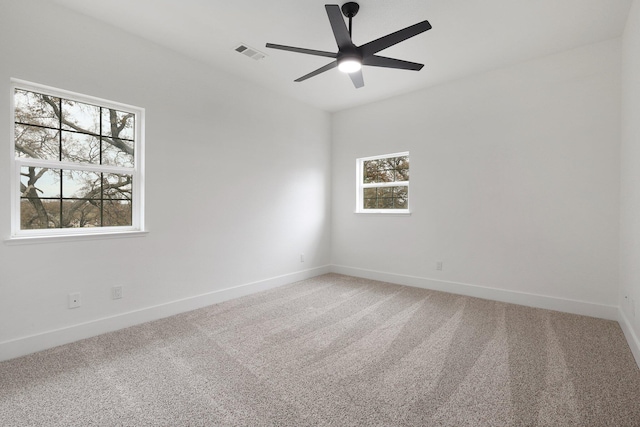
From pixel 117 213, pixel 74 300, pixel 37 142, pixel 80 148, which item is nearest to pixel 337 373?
pixel 74 300

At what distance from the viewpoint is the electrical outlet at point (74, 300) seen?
2.51 metres

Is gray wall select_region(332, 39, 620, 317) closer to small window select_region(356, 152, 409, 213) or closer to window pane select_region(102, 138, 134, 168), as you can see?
small window select_region(356, 152, 409, 213)

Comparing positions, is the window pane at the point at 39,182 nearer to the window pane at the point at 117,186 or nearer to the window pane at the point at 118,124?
the window pane at the point at 117,186

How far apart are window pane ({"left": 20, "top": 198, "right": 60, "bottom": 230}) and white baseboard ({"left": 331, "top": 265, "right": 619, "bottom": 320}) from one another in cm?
378

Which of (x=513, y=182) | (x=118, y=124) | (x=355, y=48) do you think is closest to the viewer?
(x=355, y=48)

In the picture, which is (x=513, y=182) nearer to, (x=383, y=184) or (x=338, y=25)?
(x=383, y=184)

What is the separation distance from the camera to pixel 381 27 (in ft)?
8.84

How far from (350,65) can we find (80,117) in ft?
7.87

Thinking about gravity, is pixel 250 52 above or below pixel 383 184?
above

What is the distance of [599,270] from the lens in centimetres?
303

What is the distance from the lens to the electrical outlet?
98.7 inches

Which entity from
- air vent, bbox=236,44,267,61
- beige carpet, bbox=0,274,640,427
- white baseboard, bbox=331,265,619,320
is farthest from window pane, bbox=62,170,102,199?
white baseboard, bbox=331,265,619,320

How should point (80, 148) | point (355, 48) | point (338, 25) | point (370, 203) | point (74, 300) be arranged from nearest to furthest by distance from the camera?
point (338, 25), point (355, 48), point (74, 300), point (80, 148), point (370, 203)

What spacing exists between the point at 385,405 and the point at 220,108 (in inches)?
133
